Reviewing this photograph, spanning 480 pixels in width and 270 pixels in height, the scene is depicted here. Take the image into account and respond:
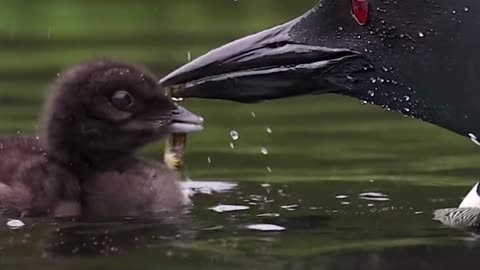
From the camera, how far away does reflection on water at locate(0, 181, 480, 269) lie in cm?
642

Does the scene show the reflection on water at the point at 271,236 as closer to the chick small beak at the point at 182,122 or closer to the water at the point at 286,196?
the water at the point at 286,196

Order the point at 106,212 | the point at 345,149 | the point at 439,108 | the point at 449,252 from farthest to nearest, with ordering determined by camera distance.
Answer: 1. the point at 345,149
2. the point at 106,212
3. the point at 439,108
4. the point at 449,252

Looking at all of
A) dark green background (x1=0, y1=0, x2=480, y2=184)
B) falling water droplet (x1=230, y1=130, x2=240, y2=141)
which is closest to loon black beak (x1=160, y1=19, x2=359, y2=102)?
dark green background (x1=0, y1=0, x2=480, y2=184)

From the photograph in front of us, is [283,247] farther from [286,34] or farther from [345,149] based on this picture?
[345,149]

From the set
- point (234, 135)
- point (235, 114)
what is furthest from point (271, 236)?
point (235, 114)

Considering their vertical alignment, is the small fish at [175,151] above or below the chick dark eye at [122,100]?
below

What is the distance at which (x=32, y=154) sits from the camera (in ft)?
25.3

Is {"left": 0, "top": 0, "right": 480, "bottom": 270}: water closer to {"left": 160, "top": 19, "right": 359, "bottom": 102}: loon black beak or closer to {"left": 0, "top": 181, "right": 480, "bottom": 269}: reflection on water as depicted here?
{"left": 0, "top": 181, "right": 480, "bottom": 269}: reflection on water

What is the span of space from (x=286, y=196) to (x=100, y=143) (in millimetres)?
917

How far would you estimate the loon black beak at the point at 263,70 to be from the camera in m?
7.26

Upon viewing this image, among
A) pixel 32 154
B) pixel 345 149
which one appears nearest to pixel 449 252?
pixel 32 154

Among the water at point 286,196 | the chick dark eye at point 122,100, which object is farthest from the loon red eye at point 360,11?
the chick dark eye at point 122,100

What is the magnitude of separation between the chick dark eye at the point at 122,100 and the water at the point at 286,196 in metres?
0.56

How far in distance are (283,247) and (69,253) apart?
2.74ft
